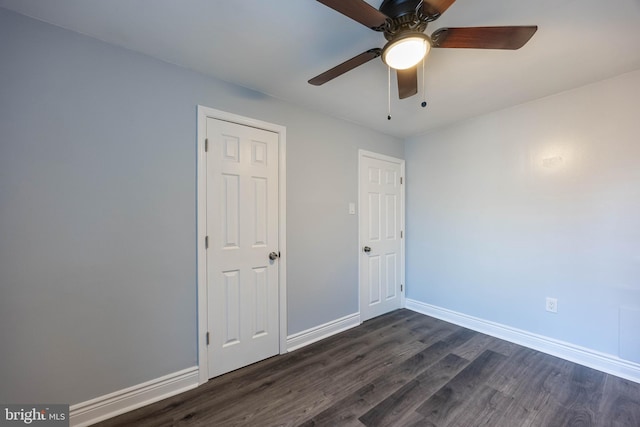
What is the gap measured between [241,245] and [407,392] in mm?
1703

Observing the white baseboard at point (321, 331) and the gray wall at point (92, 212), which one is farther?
the white baseboard at point (321, 331)

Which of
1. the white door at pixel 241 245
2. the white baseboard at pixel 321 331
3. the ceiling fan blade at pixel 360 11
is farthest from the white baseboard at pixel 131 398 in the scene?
the ceiling fan blade at pixel 360 11

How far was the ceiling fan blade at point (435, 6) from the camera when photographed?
3.55 feet

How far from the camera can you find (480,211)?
111 inches

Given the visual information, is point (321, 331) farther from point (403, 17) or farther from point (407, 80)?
point (403, 17)

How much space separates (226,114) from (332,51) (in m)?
0.96

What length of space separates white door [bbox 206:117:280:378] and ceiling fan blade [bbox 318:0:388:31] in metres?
1.32

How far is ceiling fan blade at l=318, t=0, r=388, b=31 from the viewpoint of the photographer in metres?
1.03

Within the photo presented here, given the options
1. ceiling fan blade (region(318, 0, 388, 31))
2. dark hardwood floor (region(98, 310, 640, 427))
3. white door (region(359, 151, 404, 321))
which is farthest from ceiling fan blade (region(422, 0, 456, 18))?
dark hardwood floor (region(98, 310, 640, 427))

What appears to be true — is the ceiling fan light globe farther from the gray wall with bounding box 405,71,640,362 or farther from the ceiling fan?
the gray wall with bounding box 405,71,640,362

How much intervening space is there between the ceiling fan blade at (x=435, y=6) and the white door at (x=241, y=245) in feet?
4.96

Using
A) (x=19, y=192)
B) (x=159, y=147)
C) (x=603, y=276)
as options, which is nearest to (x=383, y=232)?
(x=603, y=276)

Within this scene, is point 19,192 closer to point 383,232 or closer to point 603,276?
point 383,232

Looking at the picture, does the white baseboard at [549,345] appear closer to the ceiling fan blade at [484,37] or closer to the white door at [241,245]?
the white door at [241,245]
